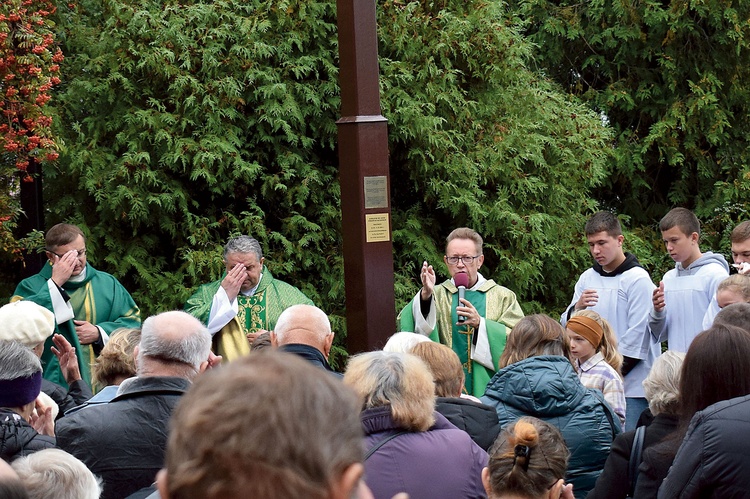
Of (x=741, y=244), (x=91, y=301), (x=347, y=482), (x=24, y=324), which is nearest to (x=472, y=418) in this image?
(x=24, y=324)

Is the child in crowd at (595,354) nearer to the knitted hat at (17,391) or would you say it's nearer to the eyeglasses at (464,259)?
the eyeglasses at (464,259)

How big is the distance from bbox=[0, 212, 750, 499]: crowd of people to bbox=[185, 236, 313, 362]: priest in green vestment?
3.82 ft

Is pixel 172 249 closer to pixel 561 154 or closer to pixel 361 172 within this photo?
pixel 361 172

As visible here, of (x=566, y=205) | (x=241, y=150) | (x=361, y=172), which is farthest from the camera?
(x=566, y=205)

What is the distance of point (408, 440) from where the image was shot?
11.2 ft

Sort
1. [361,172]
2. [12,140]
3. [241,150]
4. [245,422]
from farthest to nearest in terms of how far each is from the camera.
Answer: [241,150], [12,140], [361,172], [245,422]

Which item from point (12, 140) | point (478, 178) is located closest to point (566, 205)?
point (478, 178)

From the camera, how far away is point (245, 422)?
1.26m

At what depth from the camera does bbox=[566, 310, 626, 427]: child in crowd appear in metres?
5.55

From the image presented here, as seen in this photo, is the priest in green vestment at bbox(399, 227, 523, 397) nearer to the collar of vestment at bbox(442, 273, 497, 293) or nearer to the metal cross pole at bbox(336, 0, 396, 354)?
the collar of vestment at bbox(442, 273, 497, 293)

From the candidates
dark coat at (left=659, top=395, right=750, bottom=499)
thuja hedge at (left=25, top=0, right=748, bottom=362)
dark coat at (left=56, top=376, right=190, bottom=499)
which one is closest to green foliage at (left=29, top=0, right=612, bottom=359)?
thuja hedge at (left=25, top=0, right=748, bottom=362)

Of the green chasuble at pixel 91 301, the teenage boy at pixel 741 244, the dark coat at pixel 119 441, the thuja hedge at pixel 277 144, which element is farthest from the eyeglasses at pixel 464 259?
the dark coat at pixel 119 441

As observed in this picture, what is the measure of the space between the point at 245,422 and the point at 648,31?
12.4 meters

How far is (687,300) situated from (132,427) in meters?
4.67
